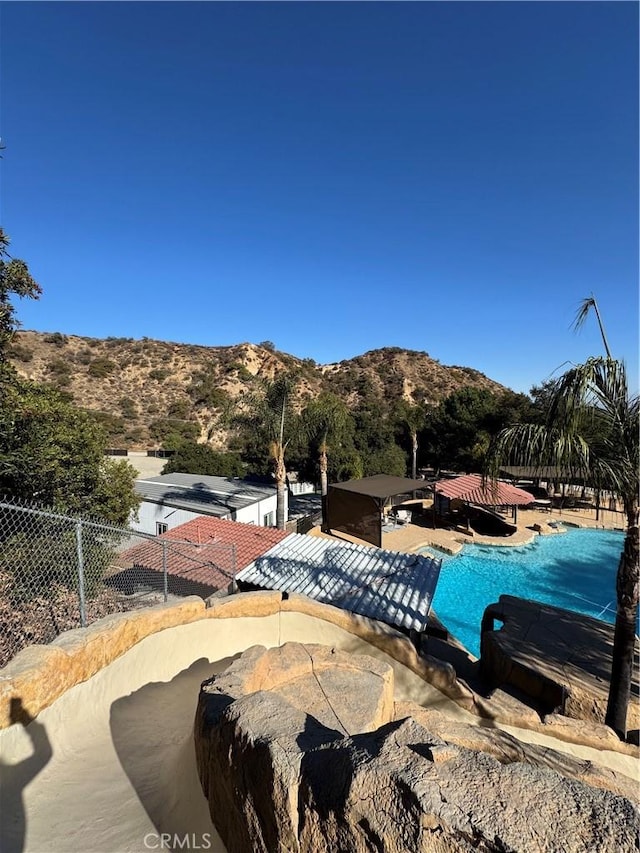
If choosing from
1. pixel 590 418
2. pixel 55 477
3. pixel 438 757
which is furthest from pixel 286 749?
pixel 55 477

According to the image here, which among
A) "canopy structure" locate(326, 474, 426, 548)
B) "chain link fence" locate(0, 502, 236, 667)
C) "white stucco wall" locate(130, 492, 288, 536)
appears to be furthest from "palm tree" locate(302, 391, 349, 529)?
"chain link fence" locate(0, 502, 236, 667)

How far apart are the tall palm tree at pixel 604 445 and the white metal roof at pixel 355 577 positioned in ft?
10.5

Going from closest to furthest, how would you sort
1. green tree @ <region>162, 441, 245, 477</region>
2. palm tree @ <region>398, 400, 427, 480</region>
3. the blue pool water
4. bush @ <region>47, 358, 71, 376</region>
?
the blue pool water → green tree @ <region>162, 441, 245, 477</region> → palm tree @ <region>398, 400, 427, 480</region> → bush @ <region>47, 358, 71, 376</region>

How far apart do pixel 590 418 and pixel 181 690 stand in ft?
21.6

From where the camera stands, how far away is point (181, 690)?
4.82 meters

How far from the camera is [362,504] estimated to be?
56.7 ft

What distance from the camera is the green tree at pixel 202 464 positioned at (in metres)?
26.8

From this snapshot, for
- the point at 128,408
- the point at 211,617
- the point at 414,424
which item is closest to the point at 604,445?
the point at 211,617

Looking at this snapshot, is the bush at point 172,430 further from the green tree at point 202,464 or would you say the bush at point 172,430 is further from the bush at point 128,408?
the green tree at point 202,464

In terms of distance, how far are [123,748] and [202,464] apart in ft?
79.0

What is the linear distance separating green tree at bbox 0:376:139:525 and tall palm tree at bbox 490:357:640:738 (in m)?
8.74

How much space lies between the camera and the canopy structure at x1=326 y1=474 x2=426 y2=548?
16.7 metres

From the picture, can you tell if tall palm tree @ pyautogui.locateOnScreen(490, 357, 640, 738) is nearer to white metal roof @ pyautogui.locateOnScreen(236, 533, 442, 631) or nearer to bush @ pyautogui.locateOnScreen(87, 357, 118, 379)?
white metal roof @ pyautogui.locateOnScreen(236, 533, 442, 631)

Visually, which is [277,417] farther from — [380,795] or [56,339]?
[56,339]
